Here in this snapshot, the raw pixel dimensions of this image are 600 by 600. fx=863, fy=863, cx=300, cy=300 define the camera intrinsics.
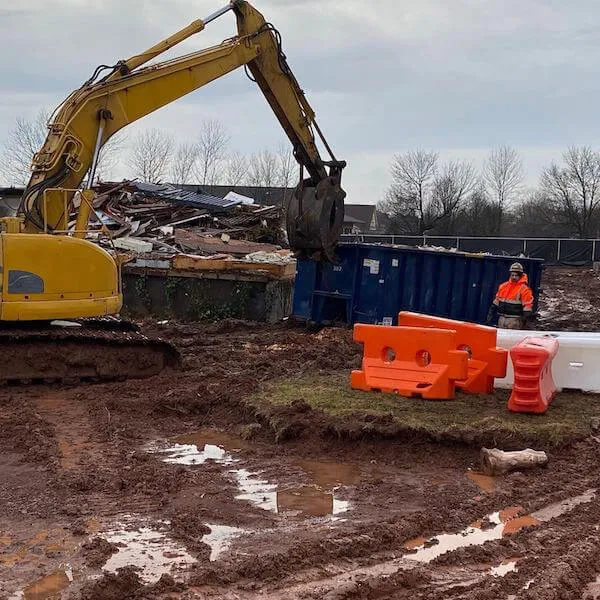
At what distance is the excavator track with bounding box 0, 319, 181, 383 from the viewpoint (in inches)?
418

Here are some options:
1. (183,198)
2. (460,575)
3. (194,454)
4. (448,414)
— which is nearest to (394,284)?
(448,414)

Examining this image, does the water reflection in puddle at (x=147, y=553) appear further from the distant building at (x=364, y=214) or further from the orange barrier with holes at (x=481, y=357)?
the distant building at (x=364, y=214)

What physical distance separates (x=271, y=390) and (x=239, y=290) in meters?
8.24

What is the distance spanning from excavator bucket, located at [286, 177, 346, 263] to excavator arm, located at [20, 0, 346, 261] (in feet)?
0.05

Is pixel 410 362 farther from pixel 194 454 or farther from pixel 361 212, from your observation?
pixel 361 212

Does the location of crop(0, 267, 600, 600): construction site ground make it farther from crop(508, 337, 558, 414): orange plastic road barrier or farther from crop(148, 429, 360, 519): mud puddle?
crop(508, 337, 558, 414): orange plastic road barrier

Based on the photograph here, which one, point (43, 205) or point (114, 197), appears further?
point (114, 197)

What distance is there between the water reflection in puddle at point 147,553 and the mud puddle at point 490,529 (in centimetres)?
141

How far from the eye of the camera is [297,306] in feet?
54.0

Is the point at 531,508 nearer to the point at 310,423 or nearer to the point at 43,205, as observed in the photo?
the point at 310,423

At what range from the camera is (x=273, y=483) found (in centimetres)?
686

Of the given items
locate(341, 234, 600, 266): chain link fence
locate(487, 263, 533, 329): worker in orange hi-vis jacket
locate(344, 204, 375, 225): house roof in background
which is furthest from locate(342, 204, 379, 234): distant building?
locate(487, 263, 533, 329): worker in orange hi-vis jacket

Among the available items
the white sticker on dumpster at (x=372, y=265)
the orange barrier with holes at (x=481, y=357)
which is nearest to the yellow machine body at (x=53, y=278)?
the orange barrier with holes at (x=481, y=357)

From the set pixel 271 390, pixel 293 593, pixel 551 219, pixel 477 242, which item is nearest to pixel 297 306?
pixel 271 390
